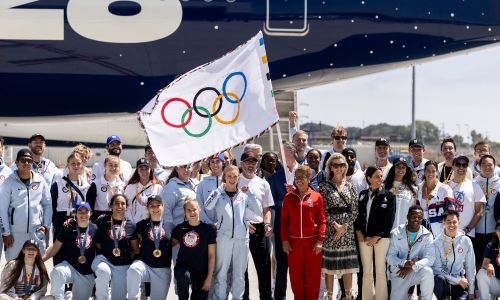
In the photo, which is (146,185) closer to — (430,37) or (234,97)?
(234,97)

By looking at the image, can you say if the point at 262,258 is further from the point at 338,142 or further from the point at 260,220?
the point at 338,142

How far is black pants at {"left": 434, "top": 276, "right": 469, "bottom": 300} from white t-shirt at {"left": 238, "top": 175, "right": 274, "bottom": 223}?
6.59 ft

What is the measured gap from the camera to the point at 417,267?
798 cm

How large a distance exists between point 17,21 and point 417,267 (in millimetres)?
5861

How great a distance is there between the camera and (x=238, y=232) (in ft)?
26.5

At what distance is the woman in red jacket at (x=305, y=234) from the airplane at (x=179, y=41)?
263 cm

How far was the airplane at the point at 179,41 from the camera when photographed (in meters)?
9.63

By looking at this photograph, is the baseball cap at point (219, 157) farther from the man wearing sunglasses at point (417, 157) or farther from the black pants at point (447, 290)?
the black pants at point (447, 290)

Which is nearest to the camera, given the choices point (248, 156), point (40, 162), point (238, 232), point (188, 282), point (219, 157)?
point (188, 282)

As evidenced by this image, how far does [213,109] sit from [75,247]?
6.99 ft

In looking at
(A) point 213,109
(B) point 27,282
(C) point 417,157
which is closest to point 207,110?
(A) point 213,109

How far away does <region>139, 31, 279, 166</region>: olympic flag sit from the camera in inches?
316

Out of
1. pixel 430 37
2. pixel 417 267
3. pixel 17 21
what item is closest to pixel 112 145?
pixel 17 21

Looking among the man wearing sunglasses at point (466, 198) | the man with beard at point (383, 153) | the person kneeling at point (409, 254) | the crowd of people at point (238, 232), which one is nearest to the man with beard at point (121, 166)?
the crowd of people at point (238, 232)
